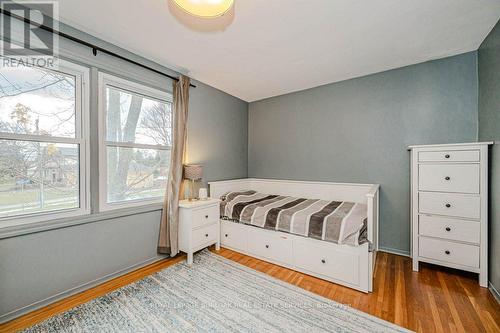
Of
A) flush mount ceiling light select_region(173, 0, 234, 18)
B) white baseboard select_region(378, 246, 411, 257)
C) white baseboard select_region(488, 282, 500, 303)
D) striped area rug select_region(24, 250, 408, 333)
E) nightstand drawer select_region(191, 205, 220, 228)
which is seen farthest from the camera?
white baseboard select_region(378, 246, 411, 257)

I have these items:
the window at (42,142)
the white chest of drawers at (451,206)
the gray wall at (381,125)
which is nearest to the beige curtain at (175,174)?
the window at (42,142)

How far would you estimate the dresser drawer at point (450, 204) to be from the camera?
188cm

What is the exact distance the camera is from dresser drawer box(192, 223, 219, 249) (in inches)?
92.7

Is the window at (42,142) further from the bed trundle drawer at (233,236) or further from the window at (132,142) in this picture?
the bed trundle drawer at (233,236)

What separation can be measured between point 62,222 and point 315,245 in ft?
7.61

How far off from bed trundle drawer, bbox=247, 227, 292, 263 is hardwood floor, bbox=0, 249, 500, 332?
Answer: 122 mm

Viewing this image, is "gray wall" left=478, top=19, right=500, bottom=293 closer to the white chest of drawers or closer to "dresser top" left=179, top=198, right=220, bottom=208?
the white chest of drawers

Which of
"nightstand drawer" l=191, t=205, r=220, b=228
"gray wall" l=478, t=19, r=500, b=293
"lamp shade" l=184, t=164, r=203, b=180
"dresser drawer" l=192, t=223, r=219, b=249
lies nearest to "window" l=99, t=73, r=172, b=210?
"lamp shade" l=184, t=164, r=203, b=180

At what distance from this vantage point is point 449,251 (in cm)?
198

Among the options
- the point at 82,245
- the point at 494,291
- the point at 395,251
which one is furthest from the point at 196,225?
the point at 494,291

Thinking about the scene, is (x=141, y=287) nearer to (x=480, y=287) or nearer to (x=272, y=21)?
(x=272, y=21)

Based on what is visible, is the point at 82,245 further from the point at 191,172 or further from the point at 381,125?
the point at 381,125

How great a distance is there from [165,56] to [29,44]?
1.07 metres

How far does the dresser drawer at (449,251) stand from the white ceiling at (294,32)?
204 cm
